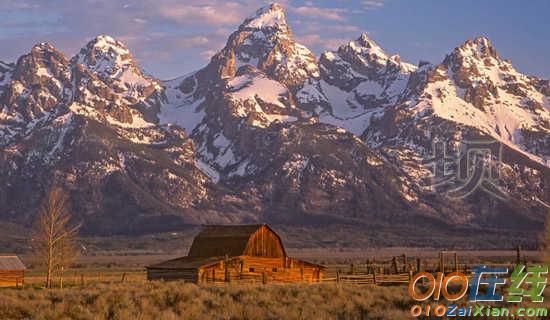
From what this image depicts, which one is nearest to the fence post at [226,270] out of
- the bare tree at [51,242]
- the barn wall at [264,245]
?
the barn wall at [264,245]

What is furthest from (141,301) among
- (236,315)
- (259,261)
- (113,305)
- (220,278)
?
(259,261)

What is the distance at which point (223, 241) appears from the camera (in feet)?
257

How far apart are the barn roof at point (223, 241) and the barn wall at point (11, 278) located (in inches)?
532

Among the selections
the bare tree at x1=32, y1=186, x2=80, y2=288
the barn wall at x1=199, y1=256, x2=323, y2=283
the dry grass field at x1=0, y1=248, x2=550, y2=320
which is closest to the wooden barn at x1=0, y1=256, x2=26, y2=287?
the bare tree at x1=32, y1=186, x2=80, y2=288

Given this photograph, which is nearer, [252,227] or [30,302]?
[30,302]

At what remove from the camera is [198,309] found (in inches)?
1421

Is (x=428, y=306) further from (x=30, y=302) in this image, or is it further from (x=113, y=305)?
(x=30, y=302)

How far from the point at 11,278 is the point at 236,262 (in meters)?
17.1

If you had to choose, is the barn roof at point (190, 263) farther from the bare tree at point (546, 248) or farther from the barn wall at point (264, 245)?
the bare tree at point (546, 248)

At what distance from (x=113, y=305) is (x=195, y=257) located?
136 ft

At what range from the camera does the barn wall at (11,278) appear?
2891 inches

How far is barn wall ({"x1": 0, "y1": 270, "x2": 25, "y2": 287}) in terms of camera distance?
241ft

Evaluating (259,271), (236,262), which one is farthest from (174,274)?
(259,271)

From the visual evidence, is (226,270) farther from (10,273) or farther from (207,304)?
(207,304)
